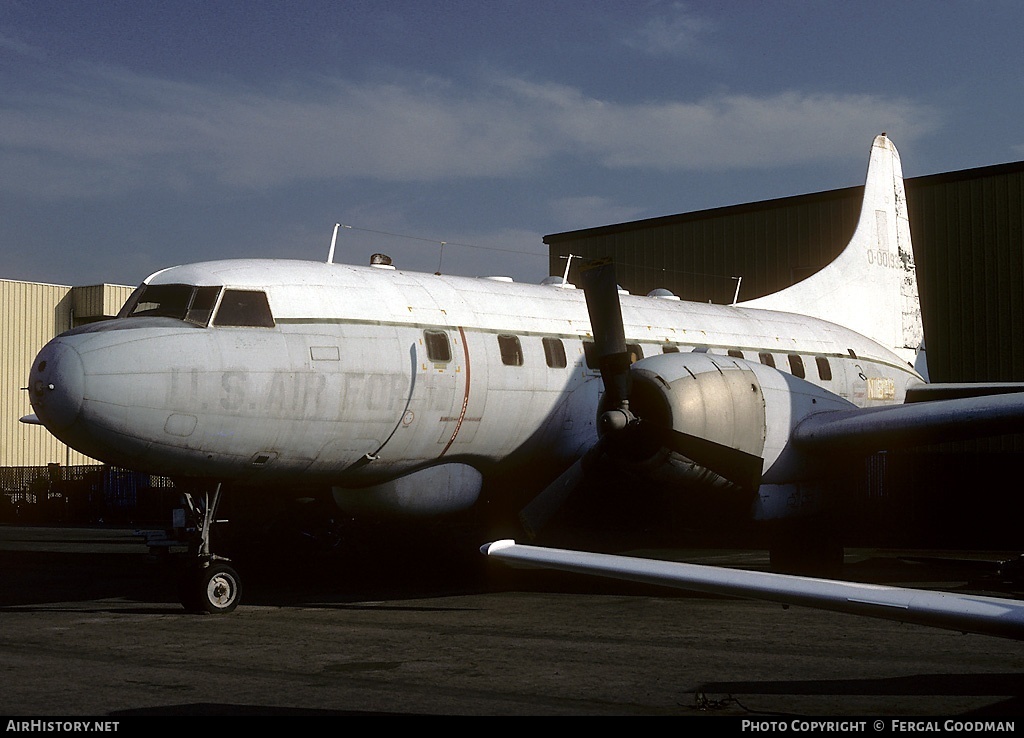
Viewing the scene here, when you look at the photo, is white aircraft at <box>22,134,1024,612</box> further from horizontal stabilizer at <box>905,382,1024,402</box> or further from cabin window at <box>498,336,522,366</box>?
horizontal stabilizer at <box>905,382,1024,402</box>

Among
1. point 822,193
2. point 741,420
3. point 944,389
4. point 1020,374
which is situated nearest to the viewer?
point 741,420

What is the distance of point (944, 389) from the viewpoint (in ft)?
65.5

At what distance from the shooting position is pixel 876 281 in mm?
23094

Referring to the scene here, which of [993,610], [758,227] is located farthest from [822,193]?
[993,610]

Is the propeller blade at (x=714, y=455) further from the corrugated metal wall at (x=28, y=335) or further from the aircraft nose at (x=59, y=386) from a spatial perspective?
the corrugated metal wall at (x=28, y=335)

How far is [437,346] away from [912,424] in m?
6.02

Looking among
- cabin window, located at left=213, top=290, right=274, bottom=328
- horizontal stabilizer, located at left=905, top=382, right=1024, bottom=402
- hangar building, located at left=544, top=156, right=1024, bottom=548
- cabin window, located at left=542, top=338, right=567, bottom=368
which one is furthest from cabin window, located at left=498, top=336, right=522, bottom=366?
hangar building, located at left=544, top=156, right=1024, bottom=548

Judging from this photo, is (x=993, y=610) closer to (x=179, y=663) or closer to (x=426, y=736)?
(x=426, y=736)

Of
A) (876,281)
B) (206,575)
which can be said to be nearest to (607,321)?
(206,575)

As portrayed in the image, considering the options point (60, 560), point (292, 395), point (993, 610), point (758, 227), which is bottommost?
point (60, 560)

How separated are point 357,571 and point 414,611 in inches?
200

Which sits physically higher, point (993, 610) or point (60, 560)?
point (993, 610)

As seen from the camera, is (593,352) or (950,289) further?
(950,289)

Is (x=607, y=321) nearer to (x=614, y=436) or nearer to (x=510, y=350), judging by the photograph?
(x=510, y=350)
